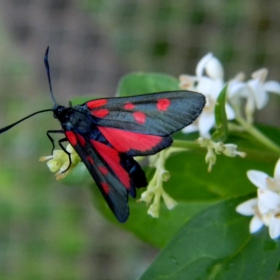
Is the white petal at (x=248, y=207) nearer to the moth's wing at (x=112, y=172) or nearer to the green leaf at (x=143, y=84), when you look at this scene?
the moth's wing at (x=112, y=172)

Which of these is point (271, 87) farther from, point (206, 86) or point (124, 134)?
point (124, 134)

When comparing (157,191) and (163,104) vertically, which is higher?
(163,104)

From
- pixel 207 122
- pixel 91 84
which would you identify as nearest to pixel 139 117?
pixel 207 122

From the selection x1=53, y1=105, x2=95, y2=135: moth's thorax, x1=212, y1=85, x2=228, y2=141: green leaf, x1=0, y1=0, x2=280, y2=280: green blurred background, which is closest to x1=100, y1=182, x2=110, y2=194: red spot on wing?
x1=53, y1=105, x2=95, y2=135: moth's thorax

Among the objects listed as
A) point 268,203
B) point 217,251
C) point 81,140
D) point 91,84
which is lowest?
point 91,84

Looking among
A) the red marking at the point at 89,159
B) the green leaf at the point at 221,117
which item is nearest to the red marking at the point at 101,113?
the red marking at the point at 89,159
